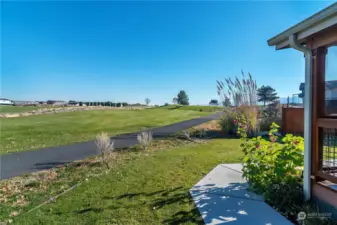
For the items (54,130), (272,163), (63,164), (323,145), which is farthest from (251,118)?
(54,130)

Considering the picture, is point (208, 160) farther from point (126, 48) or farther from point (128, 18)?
point (126, 48)

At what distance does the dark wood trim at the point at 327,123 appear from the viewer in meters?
2.54


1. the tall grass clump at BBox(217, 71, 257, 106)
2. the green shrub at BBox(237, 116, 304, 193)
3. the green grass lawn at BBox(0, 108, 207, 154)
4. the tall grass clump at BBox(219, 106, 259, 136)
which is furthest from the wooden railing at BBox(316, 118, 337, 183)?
the green grass lawn at BBox(0, 108, 207, 154)

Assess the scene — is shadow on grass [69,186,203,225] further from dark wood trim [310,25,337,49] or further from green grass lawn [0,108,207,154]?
green grass lawn [0,108,207,154]

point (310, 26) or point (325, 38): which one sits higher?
point (310, 26)

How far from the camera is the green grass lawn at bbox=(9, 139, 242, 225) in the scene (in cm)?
283

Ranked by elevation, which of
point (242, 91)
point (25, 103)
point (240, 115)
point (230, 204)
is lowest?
point (230, 204)

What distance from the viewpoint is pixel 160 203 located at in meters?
3.23

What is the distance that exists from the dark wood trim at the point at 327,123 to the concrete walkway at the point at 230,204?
1.35 m

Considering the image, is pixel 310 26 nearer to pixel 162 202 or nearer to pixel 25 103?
pixel 162 202

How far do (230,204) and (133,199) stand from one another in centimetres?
157

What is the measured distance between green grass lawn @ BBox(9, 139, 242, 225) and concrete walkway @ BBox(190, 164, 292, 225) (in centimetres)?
19

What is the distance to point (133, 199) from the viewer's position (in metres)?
3.40

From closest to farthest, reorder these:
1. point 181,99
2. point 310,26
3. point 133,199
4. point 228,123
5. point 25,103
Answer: point 310,26
point 133,199
point 228,123
point 25,103
point 181,99
